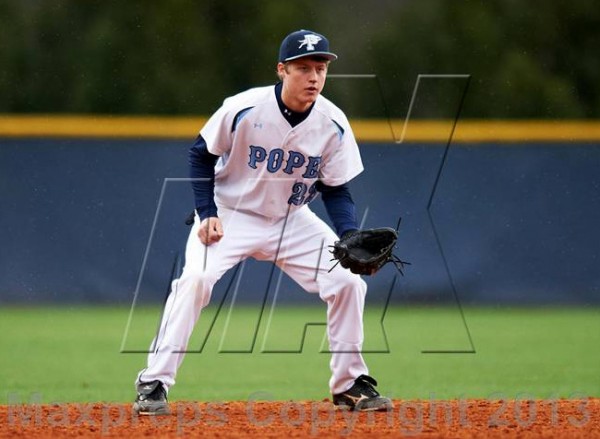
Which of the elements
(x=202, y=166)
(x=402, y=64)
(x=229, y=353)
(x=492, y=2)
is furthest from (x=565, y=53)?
(x=202, y=166)

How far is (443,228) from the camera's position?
39.5 feet

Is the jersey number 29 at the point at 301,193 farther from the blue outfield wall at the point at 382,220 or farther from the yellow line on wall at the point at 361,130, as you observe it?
the yellow line on wall at the point at 361,130

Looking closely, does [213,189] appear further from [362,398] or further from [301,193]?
[362,398]

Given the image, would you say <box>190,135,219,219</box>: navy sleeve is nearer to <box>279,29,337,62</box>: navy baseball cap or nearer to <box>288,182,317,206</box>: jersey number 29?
<box>288,182,317,206</box>: jersey number 29

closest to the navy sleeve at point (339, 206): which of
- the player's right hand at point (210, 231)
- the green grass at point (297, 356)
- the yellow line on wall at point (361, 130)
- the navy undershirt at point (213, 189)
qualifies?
the navy undershirt at point (213, 189)

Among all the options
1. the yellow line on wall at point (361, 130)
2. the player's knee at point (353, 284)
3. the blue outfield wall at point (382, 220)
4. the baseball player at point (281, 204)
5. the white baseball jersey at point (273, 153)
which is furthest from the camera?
the yellow line on wall at point (361, 130)

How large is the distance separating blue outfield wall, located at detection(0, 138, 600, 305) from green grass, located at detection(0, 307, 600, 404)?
28 centimetres

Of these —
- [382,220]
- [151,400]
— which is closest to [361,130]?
[382,220]

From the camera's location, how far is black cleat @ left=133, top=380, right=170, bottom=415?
4.95 meters

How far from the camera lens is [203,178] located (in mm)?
5250

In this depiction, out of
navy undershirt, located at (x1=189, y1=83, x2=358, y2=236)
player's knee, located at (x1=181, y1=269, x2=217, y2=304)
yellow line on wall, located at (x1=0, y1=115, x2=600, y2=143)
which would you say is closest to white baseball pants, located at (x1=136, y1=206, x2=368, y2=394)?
player's knee, located at (x1=181, y1=269, x2=217, y2=304)

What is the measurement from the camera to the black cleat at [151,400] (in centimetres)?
495

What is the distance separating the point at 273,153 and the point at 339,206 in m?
0.42

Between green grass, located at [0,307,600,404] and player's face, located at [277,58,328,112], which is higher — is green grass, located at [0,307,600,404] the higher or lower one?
the lower one
